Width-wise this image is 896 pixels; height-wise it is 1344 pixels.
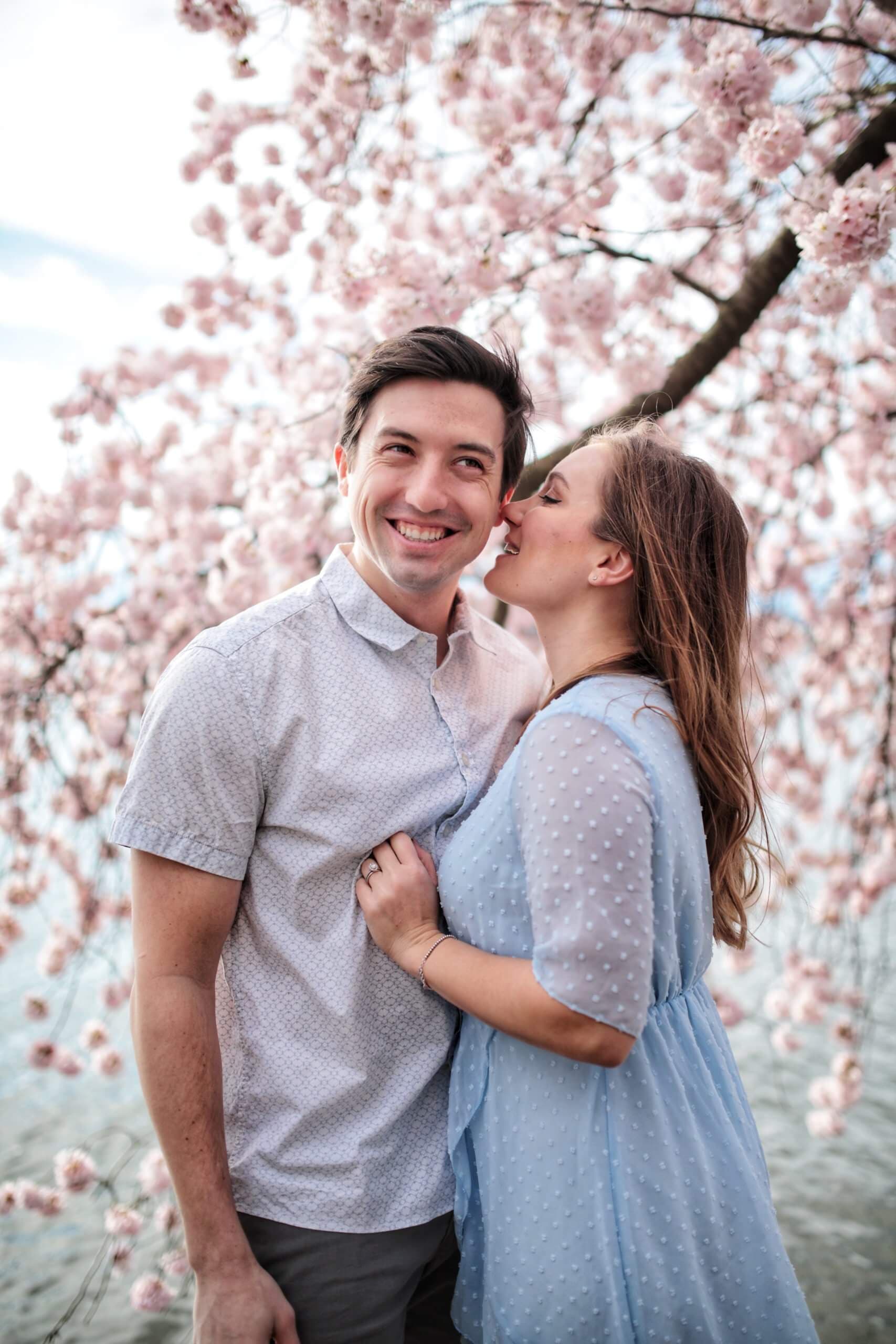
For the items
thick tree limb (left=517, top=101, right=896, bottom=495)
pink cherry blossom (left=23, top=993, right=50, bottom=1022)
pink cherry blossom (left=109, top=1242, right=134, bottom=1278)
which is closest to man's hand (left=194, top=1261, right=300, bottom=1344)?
thick tree limb (left=517, top=101, right=896, bottom=495)

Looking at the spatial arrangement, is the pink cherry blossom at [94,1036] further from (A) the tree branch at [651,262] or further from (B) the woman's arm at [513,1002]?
(A) the tree branch at [651,262]

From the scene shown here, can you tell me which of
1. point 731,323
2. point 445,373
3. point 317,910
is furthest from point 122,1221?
point 731,323

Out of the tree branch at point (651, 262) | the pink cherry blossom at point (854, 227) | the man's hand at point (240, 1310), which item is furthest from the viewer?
the tree branch at point (651, 262)

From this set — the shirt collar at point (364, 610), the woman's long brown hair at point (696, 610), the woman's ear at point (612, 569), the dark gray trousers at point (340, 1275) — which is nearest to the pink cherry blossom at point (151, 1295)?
the dark gray trousers at point (340, 1275)

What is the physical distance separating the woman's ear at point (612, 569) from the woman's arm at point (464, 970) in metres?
0.52

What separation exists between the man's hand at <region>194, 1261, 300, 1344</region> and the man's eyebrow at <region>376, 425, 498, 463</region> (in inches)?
49.9

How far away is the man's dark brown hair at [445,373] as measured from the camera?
1.49 m

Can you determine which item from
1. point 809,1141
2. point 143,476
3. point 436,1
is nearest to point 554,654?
point 436,1

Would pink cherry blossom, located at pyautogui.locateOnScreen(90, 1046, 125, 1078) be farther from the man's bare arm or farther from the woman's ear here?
the woman's ear

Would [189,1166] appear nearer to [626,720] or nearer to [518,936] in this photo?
[518,936]

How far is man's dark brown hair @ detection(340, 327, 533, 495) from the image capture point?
4.89 feet

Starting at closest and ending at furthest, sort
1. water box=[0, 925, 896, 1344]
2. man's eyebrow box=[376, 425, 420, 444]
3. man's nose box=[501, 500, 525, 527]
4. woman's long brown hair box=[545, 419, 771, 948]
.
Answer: woman's long brown hair box=[545, 419, 771, 948], man's eyebrow box=[376, 425, 420, 444], man's nose box=[501, 500, 525, 527], water box=[0, 925, 896, 1344]

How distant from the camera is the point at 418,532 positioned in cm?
149

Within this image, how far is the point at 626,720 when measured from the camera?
47.8 inches
